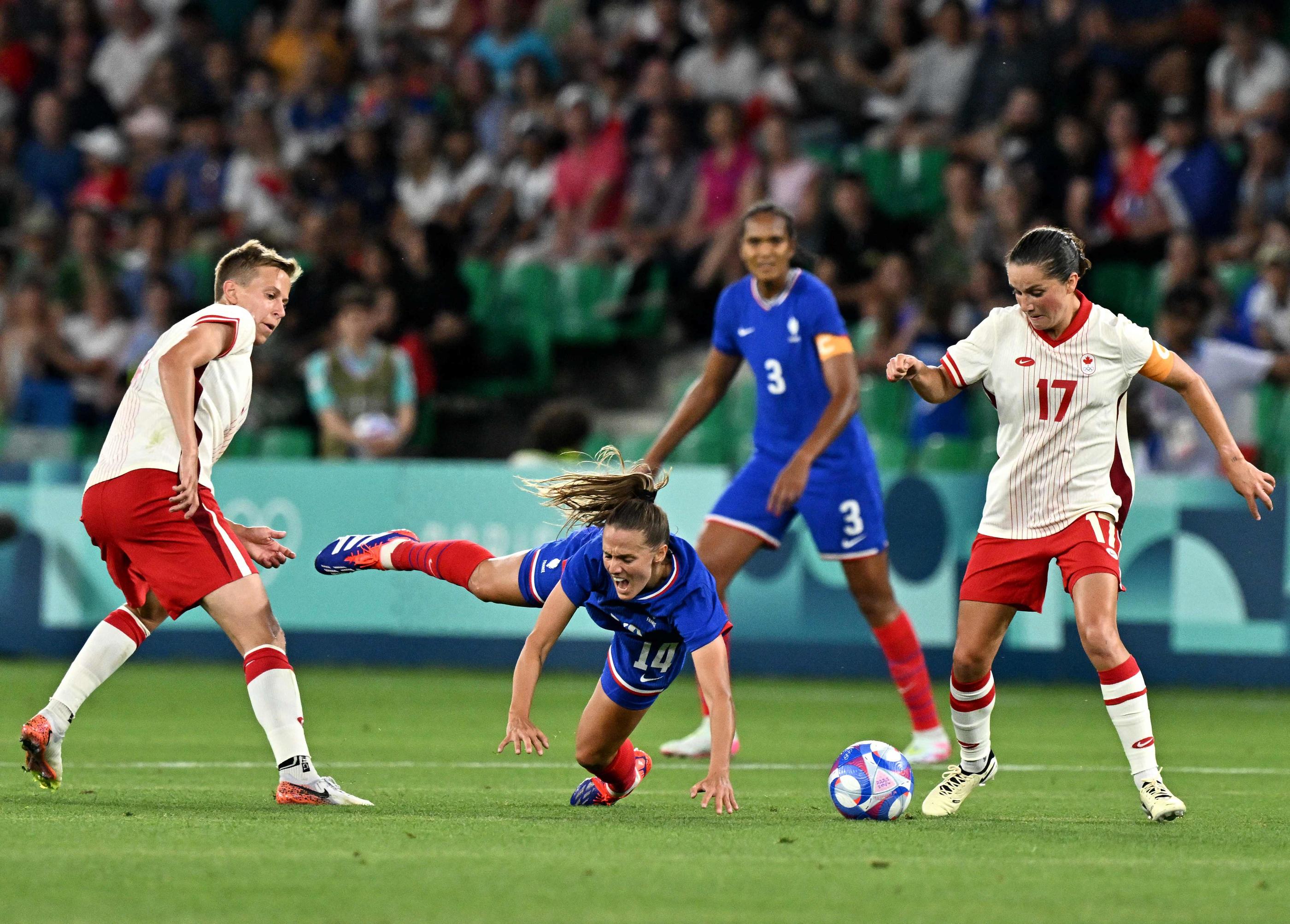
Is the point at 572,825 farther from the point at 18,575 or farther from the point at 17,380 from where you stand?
the point at 17,380

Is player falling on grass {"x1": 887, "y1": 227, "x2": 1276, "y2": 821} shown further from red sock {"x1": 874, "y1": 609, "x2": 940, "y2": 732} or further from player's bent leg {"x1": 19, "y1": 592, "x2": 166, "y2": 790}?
player's bent leg {"x1": 19, "y1": 592, "x2": 166, "y2": 790}

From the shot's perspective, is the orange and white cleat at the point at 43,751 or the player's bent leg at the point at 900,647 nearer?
the orange and white cleat at the point at 43,751

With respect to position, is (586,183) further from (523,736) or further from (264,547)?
(523,736)

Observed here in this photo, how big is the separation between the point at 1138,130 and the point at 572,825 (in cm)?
1041

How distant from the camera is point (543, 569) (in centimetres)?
729

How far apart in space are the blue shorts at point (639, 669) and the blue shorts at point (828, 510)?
1943mm

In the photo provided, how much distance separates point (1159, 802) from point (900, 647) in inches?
99.7

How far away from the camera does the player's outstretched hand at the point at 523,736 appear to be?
5770mm

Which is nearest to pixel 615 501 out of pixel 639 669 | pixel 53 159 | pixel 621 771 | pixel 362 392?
pixel 639 669

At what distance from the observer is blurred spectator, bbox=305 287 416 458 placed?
13906 mm

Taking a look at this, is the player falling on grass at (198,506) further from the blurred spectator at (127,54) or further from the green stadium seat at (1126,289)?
the blurred spectator at (127,54)

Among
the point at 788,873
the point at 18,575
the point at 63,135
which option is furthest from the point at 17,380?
the point at 788,873

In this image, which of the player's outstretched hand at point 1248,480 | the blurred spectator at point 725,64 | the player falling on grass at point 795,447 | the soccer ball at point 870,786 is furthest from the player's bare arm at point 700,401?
the blurred spectator at point 725,64

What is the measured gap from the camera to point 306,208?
17.4m
